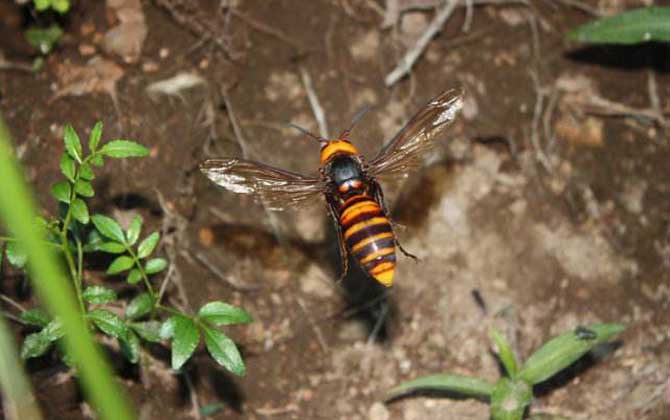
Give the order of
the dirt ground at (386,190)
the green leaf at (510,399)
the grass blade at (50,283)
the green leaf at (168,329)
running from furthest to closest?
the dirt ground at (386,190) < the green leaf at (510,399) < the green leaf at (168,329) < the grass blade at (50,283)

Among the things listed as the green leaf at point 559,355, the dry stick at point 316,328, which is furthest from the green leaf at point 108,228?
the green leaf at point 559,355

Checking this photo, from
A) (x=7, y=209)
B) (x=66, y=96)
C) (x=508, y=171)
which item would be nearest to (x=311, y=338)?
(x=508, y=171)

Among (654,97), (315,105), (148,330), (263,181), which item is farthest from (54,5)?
(654,97)

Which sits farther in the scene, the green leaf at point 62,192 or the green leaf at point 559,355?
the green leaf at point 559,355

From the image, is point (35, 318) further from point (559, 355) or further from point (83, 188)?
point (559, 355)

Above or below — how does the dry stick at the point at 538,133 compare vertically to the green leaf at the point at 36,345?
above

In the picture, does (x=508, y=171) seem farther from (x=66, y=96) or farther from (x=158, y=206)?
(x=66, y=96)

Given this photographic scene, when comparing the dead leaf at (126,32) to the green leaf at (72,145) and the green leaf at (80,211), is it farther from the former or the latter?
the green leaf at (80,211)
